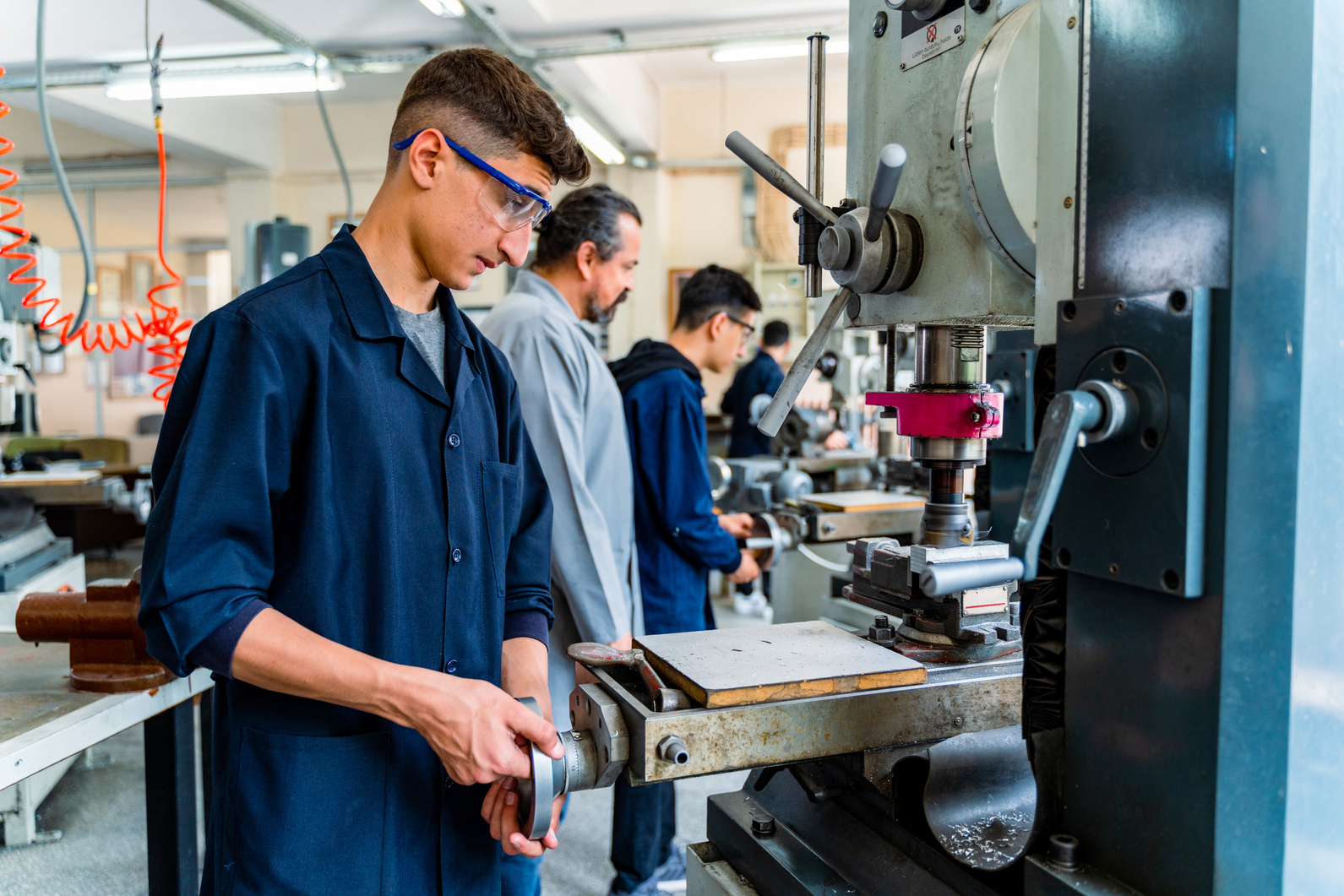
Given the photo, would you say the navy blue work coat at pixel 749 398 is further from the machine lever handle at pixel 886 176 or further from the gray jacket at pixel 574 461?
the machine lever handle at pixel 886 176

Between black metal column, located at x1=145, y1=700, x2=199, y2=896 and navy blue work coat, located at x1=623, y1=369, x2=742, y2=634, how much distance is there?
0.94 meters

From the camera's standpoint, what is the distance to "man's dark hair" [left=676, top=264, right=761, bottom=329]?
2457 millimetres

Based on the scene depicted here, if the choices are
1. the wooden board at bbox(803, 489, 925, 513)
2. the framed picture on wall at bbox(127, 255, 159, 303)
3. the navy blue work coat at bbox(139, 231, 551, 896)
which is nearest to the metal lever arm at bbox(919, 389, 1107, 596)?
the navy blue work coat at bbox(139, 231, 551, 896)

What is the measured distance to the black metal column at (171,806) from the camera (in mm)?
1453

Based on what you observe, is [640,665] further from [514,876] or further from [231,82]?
[231,82]

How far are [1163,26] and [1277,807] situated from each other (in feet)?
1.64

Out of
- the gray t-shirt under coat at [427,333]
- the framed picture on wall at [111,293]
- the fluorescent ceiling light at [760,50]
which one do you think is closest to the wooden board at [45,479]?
the gray t-shirt under coat at [427,333]

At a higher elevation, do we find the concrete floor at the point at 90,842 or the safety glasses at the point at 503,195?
the safety glasses at the point at 503,195

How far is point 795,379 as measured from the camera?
0.90 meters

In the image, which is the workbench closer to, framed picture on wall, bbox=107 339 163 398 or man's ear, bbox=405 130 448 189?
man's ear, bbox=405 130 448 189

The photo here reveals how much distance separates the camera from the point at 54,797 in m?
2.33

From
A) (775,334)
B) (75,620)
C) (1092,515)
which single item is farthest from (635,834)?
(775,334)

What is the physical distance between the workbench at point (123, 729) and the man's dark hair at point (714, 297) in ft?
4.95

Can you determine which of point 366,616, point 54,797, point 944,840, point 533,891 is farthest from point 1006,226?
point 54,797
